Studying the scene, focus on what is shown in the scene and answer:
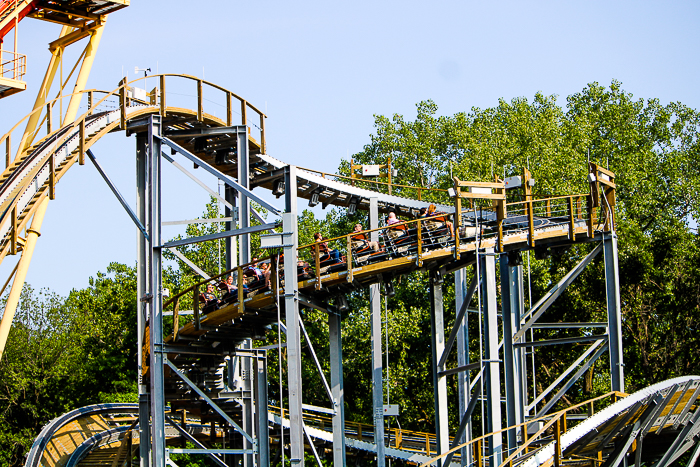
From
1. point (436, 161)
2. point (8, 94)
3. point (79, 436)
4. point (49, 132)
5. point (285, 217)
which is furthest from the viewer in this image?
point (436, 161)

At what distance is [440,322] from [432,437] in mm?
12516

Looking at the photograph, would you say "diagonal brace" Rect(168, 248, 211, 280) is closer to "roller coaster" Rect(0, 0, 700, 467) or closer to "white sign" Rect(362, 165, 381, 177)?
"roller coaster" Rect(0, 0, 700, 467)

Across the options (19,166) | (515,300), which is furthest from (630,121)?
(19,166)

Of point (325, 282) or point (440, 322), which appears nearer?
point (325, 282)

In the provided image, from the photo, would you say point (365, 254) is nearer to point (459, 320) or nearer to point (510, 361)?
point (459, 320)

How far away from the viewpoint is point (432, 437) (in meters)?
34.3

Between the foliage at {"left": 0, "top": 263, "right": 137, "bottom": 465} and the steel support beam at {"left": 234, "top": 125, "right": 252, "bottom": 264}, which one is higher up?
the steel support beam at {"left": 234, "top": 125, "right": 252, "bottom": 264}

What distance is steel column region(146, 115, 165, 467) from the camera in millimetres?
21984

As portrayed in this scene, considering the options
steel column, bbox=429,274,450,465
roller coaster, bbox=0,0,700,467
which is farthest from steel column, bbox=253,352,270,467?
steel column, bbox=429,274,450,465

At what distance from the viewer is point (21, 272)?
75.5 ft

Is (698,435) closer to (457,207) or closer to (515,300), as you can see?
(515,300)

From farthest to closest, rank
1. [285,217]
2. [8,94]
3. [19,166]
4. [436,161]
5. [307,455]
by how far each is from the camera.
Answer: [436,161], [307,455], [8,94], [19,166], [285,217]

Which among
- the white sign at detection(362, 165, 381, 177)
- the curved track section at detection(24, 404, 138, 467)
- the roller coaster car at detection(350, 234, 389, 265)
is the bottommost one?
the curved track section at detection(24, 404, 138, 467)

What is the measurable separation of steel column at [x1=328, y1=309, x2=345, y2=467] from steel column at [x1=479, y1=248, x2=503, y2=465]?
142 inches
